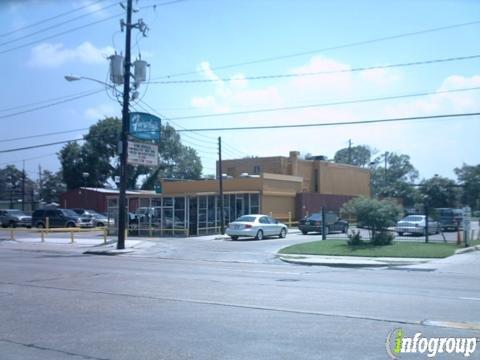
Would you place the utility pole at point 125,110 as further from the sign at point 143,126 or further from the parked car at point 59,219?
the parked car at point 59,219

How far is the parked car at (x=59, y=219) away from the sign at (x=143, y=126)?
19182 millimetres

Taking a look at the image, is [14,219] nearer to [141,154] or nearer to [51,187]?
[141,154]

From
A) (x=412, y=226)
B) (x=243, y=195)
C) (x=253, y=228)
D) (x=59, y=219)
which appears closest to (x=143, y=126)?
(x=253, y=228)

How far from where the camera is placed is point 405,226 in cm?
3550

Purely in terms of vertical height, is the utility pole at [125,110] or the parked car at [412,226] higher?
the utility pole at [125,110]

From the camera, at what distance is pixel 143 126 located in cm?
2983

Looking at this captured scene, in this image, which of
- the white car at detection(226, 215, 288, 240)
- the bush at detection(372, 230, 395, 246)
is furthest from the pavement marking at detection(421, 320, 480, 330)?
the white car at detection(226, 215, 288, 240)

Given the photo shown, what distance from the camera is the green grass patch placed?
22.7 meters

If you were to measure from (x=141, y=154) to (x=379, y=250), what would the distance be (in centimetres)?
1340

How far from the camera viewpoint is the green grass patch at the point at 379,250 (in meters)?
22.7

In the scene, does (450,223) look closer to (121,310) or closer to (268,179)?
(268,179)

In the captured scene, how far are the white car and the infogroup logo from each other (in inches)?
985

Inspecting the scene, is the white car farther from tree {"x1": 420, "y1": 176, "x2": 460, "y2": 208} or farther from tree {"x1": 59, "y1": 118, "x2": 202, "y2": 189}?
tree {"x1": 59, "y1": 118, "x2": 202, "y2": 189}

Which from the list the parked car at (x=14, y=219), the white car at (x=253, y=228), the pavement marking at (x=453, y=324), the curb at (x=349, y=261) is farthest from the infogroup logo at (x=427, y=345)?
the parked car at (x=14, y=219)
